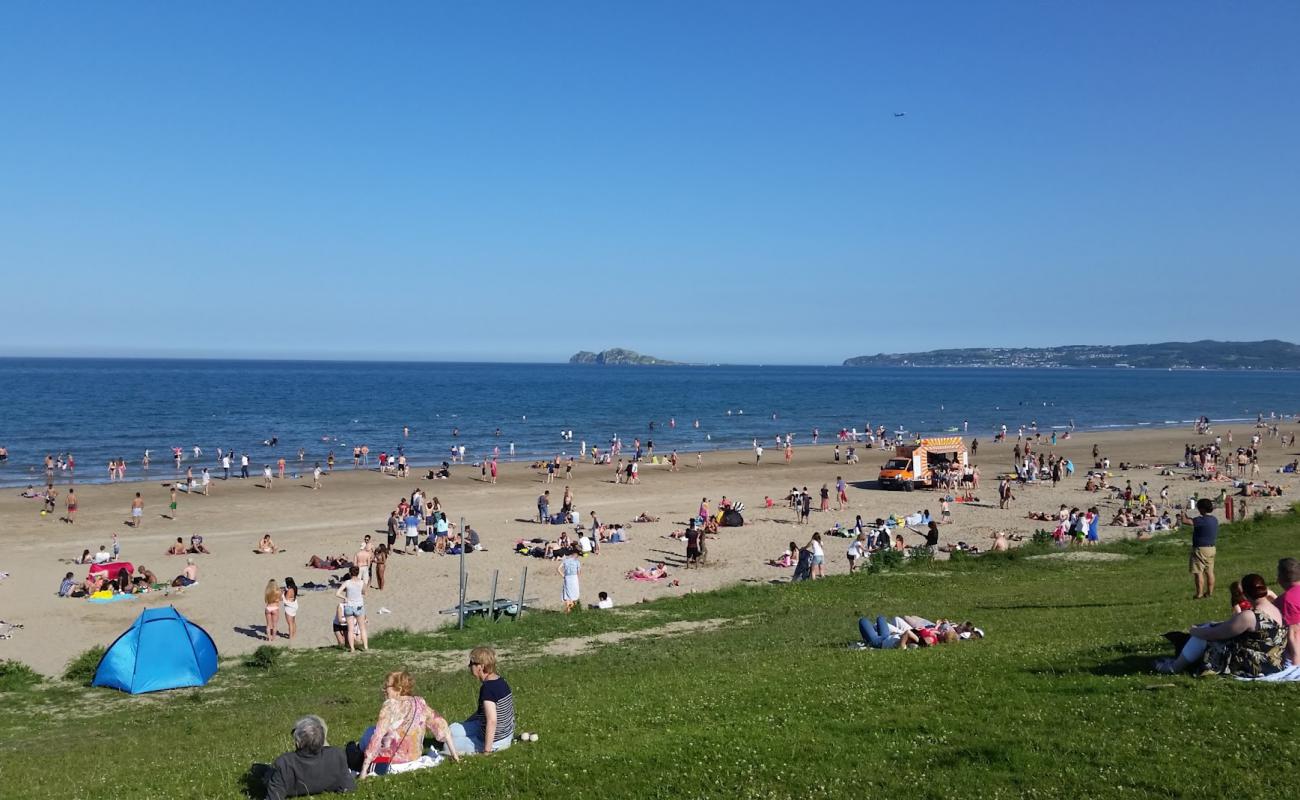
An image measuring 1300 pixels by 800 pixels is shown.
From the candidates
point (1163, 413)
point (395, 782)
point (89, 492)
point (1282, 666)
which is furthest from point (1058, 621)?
point (1163, 413)

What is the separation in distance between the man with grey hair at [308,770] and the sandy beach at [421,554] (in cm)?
1151

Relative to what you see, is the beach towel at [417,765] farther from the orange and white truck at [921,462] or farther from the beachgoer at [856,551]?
the orange and white truck at [921,462]

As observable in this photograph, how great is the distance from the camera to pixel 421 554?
97.9 ft

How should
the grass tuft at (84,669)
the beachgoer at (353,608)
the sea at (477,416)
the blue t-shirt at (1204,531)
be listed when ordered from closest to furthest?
the blue t-shirt at (1204,531) < the grass tuft at (84,669) < the beachgoer at (353,608) < the sea at (477,416)

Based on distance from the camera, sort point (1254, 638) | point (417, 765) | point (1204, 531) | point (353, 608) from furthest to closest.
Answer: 1. point (353, 608)
2. point (1204, 531)
3. point (1254, 638)
4. point (417, 765)

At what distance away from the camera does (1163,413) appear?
11231cm

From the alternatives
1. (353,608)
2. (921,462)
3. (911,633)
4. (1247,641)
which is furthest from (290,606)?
(921,462)

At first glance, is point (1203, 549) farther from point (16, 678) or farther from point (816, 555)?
point (16, 678)

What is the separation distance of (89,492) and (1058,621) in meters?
42.7

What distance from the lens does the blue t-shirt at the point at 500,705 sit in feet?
28.9

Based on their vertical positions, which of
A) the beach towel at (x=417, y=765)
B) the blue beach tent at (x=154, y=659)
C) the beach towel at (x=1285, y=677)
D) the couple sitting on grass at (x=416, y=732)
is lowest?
the blue beach tent at (x=154, y=659)

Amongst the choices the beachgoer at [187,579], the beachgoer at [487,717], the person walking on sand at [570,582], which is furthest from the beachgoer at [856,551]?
the beachgoer at [487,717]

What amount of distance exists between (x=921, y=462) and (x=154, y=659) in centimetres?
3651

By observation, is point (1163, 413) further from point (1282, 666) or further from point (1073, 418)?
point (1282, 666)
